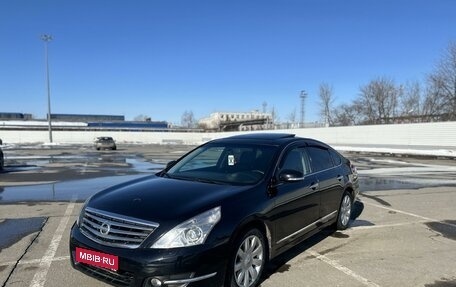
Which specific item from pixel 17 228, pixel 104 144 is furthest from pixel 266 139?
pixel 104 144

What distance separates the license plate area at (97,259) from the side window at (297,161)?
7.79ft

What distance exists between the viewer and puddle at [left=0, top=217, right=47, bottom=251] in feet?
21.1

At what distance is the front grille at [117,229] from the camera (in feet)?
12.7

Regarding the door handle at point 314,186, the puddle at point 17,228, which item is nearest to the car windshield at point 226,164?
the door handle at point 314,186

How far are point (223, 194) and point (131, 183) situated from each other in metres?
1.39

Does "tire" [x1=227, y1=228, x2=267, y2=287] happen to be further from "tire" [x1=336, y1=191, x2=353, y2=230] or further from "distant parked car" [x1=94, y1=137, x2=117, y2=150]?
"distant parked car" [x1=94, y1=137, x2=117, y2=150]

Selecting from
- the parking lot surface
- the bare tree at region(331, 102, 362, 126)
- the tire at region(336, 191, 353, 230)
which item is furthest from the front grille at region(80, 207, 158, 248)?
the bare tree at region(331, 102, 362, 126)

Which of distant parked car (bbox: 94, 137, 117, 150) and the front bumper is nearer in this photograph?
the front bumper

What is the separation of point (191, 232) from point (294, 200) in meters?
1.83

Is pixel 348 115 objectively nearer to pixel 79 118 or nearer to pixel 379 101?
pixel 379 101

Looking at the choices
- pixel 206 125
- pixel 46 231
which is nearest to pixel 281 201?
pixel 46 231

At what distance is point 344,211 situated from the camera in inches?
283

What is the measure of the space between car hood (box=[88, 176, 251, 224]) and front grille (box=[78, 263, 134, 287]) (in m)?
0.53

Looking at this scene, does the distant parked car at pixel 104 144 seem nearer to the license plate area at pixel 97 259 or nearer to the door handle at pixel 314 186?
the door handle at pixel 314 186
